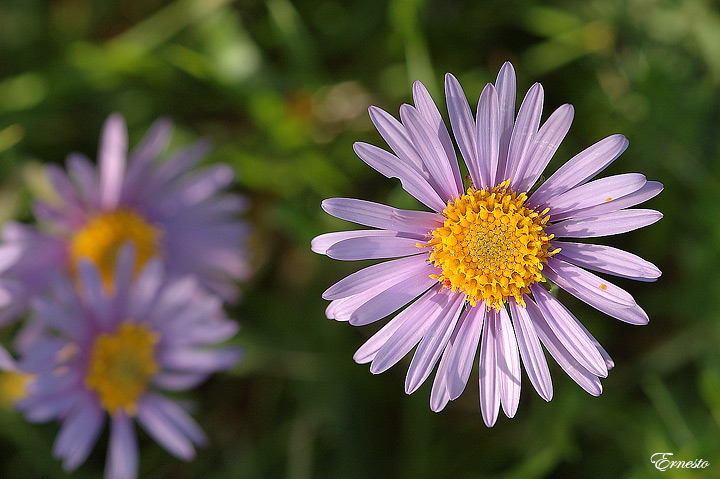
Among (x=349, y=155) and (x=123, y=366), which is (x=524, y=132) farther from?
(x=123, y=366)

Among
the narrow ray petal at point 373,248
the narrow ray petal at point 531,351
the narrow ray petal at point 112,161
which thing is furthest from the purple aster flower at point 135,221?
the narrow ray petal at point 531,351

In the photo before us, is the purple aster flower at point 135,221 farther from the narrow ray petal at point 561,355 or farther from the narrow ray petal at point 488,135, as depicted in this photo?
the narrow ray petal at point 561,355

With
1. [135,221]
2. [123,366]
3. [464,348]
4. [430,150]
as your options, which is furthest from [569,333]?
[135,221]

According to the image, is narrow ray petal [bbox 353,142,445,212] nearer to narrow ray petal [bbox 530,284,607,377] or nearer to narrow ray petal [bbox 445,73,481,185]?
narrow ray petal [bbox 445,73,481,185]

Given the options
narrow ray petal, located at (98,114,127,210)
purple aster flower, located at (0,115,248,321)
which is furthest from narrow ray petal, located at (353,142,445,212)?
narrow ray petal, located at (98,114,127,210)

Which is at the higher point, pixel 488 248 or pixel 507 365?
pixel 488 248

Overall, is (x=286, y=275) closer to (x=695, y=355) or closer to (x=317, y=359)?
(x=317, y=359)
